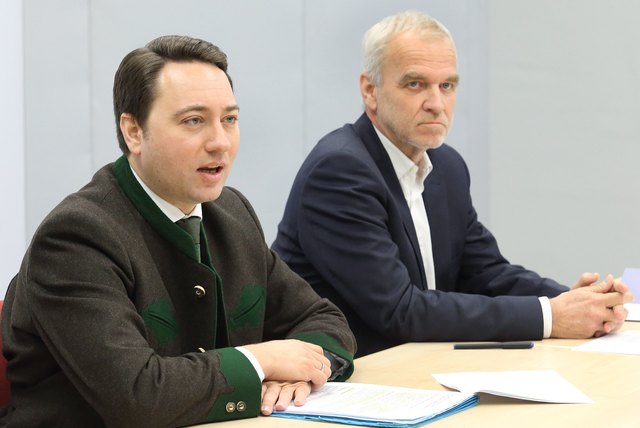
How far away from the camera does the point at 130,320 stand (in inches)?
70.9

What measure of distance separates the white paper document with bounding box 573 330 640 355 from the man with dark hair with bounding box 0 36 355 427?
2.05ft

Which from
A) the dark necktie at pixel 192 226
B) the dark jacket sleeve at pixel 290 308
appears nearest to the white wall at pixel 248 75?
the dark jacket sleeve at pixel 290 308

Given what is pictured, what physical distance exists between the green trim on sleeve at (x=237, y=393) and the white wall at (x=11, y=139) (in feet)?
6.56

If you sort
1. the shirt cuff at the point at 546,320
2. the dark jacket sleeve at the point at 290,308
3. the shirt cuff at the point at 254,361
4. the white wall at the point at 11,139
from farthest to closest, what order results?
the white wall at the point at 11,139, the shirt cuff at the point at 546,320, the dark jacket sleeve at the point at 290,308, the shirt cuff at the point at 254,361

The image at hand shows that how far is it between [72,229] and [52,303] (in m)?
0.14

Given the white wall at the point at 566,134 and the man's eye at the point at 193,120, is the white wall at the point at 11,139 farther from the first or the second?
the white wall at the point at 566,134

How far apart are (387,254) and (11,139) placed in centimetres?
160

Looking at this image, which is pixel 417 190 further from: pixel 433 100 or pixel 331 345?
pixel 331 345

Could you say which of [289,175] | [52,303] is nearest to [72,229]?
[52,303]

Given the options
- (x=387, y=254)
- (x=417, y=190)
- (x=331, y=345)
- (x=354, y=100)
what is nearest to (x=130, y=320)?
(x=331, y=345)

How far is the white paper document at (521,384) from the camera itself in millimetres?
1872

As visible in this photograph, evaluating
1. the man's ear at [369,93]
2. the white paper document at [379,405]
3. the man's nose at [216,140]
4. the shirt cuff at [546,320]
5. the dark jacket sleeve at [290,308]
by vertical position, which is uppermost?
the man's ear at [369,93]

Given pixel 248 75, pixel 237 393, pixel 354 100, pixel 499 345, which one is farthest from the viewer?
pixel 354 100

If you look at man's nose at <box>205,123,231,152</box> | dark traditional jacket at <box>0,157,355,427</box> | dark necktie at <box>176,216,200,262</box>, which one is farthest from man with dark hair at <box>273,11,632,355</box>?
man's nose at <box>205,123,231,152</box>
